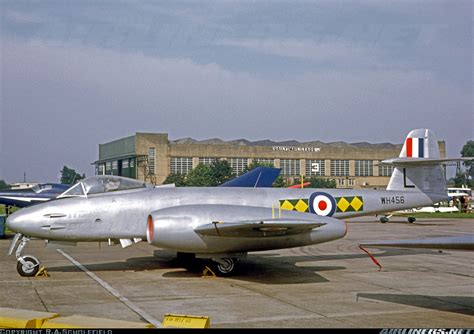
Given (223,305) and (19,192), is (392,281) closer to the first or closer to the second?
(223,305)

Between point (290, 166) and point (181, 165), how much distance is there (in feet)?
58.6

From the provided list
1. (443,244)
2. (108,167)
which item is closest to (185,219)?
(443,244)

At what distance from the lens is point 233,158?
83.1 metres

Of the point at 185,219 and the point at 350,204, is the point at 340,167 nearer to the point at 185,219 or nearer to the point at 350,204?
the point at 350,204

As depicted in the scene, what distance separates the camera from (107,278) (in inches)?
458

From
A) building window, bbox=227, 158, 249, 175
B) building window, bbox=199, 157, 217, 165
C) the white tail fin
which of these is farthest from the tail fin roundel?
building window, bbox=227, 158, 249, 175

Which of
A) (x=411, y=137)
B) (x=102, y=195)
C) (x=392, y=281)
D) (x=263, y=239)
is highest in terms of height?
(x=411, y=137)

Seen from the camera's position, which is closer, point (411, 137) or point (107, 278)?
point (107, 278)

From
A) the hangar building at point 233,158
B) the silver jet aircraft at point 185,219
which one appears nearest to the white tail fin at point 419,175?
the silver jet aircraft at point 185,219

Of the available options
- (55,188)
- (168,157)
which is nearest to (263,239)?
(55,188)

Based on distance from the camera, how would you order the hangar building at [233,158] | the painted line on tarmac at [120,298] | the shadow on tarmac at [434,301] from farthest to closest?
the hangar building at [233,158] → the shadow on tarmac at [434,301] → the painted line on tarmac at [120,298]

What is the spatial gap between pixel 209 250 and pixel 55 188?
10.3 metres

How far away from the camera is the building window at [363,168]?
87812 mm

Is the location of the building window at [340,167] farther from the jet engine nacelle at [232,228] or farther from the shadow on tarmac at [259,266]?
the jet engine nacelle at [232,228]
